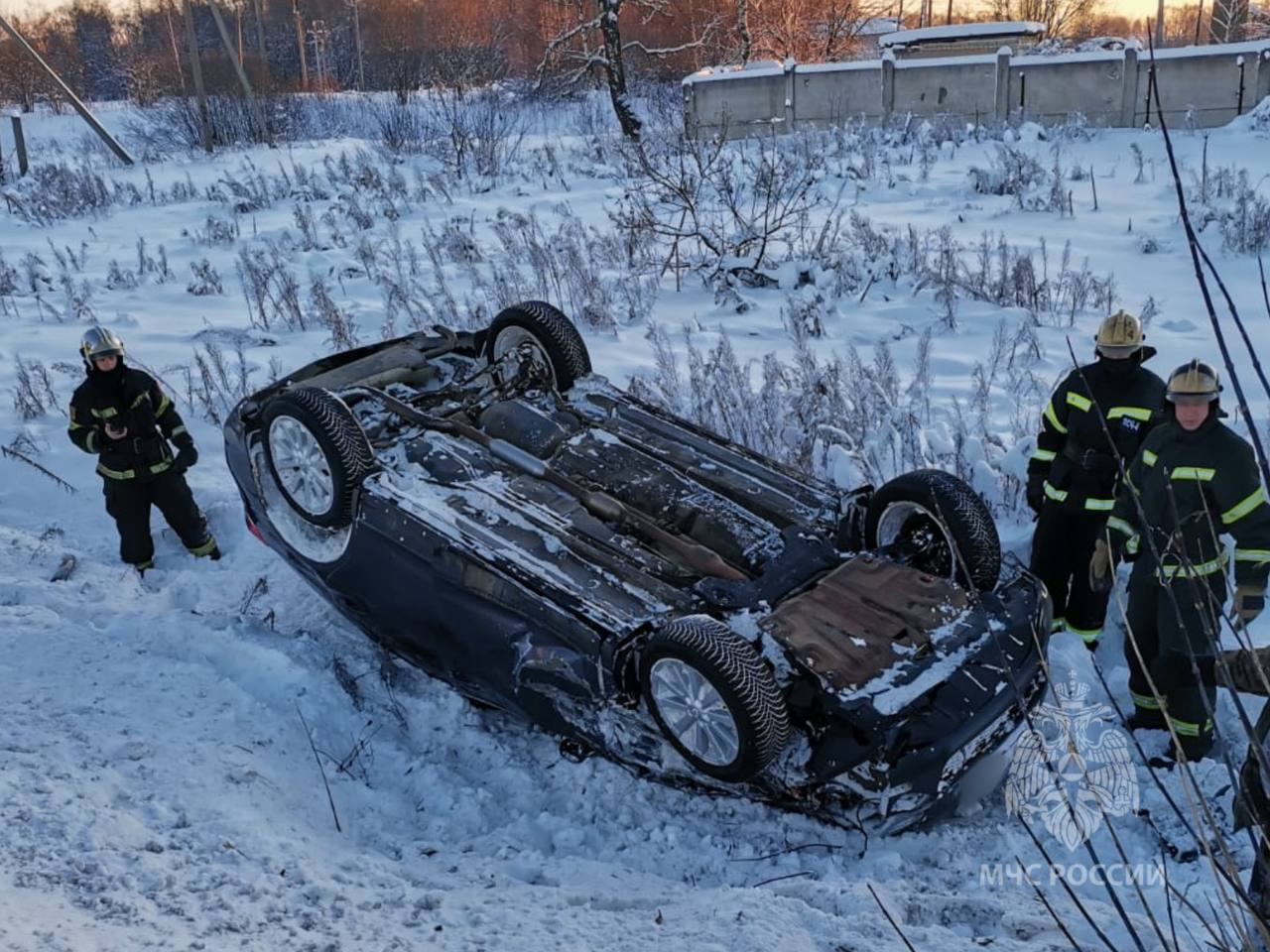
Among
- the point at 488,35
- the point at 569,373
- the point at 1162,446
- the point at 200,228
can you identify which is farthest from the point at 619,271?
the point at 488,35

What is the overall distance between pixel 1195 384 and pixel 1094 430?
88 cm

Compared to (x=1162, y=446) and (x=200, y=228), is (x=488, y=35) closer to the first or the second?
(x=200, y=228)

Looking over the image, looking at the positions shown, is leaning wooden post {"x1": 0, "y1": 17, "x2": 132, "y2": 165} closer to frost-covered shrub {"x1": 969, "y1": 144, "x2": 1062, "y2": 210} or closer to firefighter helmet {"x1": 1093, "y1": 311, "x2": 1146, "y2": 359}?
frost-covered shrub {"x1": 969, "y1": 144, "x2": 1062, "y2": 210}

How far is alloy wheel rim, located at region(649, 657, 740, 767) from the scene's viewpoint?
3330 mm

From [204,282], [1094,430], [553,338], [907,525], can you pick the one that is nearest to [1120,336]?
[1094,430]

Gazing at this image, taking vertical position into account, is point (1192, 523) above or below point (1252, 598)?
above

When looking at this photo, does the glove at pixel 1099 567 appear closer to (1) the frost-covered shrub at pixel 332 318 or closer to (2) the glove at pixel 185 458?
(2) the glove at pixel 185 458

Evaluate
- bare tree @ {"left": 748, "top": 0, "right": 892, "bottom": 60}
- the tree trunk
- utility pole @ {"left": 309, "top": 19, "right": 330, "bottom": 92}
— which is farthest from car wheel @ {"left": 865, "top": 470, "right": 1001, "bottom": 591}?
utility pole @ {"left": 309, "top": 19, "right": 330, "bottom": 92}

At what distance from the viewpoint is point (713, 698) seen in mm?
3324

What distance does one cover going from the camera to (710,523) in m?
4.34

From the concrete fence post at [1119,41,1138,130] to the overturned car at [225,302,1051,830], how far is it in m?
16.0

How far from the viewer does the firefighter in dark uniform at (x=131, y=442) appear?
555cm

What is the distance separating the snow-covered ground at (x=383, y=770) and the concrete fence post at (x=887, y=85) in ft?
38.3

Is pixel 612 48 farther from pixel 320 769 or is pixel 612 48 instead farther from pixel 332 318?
pixel 320 769
